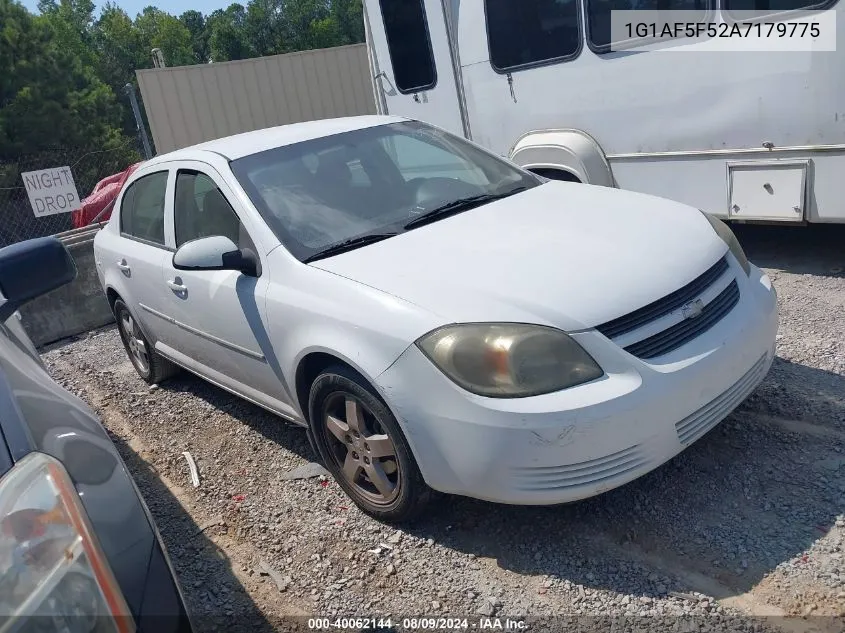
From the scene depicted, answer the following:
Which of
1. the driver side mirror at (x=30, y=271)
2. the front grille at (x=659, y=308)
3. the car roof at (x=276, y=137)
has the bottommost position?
the front grille at (x=659, y=308)

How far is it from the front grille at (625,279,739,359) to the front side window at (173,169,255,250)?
1.86 m

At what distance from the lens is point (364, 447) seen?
319 cm

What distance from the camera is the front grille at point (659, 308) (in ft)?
9.07

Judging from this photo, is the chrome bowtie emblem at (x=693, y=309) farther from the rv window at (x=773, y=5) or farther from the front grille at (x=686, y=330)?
the rv window at (x=773, y=5)

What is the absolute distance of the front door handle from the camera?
4.08m

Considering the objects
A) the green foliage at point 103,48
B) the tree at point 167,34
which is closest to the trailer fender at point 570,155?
the green foliage at point 103,48

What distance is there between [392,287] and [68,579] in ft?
5.76

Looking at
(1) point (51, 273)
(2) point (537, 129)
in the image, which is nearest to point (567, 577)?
(1) point (51, 273)

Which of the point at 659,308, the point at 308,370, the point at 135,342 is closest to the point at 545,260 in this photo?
the point at 659,308

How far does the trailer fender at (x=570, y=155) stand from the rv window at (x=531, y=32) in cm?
61

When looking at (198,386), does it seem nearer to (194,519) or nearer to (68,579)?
(194,519)

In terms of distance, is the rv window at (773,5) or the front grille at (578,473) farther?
the rv window at (773,5)

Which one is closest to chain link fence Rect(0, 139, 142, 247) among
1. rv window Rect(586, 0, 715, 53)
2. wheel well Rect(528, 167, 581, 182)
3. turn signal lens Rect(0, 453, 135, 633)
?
wheel well Rect(528, 167, 581, 182)

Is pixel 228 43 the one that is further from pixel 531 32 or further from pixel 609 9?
pixel 609 9
